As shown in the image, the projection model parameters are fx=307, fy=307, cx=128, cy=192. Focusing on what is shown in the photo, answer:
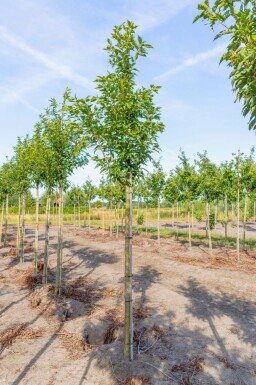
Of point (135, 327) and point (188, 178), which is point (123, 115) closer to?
point (135, 327)

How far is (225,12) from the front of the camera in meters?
3.71

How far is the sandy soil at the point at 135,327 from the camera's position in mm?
7457

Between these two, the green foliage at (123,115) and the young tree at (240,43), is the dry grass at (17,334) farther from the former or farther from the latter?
the young tree at (240,43)

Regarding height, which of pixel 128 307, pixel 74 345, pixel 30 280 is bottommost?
pixel 74 345

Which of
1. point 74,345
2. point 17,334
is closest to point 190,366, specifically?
point 74,345

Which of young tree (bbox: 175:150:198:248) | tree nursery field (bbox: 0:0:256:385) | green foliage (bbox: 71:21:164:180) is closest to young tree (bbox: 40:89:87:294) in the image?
tree nursery field (bbox: 0:0:256:385)

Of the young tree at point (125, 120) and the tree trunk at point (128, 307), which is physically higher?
the young tree at point (125, 120)

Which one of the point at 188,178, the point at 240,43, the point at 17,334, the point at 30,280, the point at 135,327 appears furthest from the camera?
the point at 188,178

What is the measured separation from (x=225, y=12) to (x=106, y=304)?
11217 mm

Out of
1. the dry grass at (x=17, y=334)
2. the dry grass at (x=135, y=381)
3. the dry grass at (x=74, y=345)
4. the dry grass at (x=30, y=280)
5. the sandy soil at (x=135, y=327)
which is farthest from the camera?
the dry grass at (x=30, y=280)

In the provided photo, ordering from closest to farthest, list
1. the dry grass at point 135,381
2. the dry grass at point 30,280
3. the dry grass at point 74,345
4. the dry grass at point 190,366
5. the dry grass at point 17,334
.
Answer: the dry grass at point 135,381
the dry grass at point 190,366
the dry grass at point 74,345
the dry grass at point 17,334
the dry grass at point 30,280

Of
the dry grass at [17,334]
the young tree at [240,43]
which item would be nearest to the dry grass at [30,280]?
the dry grass at [17,334]

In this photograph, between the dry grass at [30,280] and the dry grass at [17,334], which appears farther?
the dry grass at [30,280]

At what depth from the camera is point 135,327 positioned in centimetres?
1008
